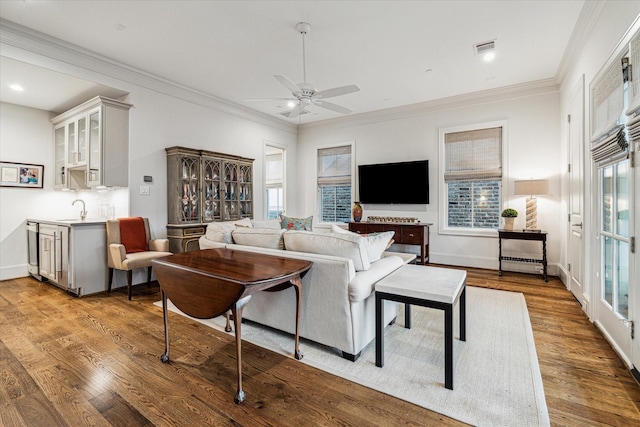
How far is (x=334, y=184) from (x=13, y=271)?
212 inches

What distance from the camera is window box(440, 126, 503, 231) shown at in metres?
4.83

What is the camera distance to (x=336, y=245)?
2.16m

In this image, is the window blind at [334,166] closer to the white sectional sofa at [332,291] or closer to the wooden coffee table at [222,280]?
the white sectional sofa at [332,291]

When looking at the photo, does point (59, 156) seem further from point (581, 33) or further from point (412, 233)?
point (581, 33)

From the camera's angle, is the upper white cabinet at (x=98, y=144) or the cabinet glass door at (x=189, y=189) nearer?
the upper white cabinet at (x=98, y=144)

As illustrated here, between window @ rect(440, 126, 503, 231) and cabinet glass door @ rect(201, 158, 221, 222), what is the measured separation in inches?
149

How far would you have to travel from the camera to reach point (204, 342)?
92.0 inches

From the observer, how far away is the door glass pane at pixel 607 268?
236cm

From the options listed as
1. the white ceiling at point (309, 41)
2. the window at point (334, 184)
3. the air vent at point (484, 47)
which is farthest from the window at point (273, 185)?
the air vent at point (484, 47)

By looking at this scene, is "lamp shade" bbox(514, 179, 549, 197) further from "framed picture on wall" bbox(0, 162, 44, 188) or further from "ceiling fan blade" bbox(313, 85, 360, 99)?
"framed picture on wall" bbox(0, 162, 44, 188)

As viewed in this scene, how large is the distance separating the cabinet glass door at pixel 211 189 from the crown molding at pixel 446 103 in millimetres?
2723

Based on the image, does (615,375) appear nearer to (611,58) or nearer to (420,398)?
(420,398)

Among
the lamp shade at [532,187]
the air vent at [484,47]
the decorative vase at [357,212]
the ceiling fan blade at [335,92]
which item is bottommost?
the decorative vase at [357,212]

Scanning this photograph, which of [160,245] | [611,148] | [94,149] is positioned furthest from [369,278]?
[94,149]
